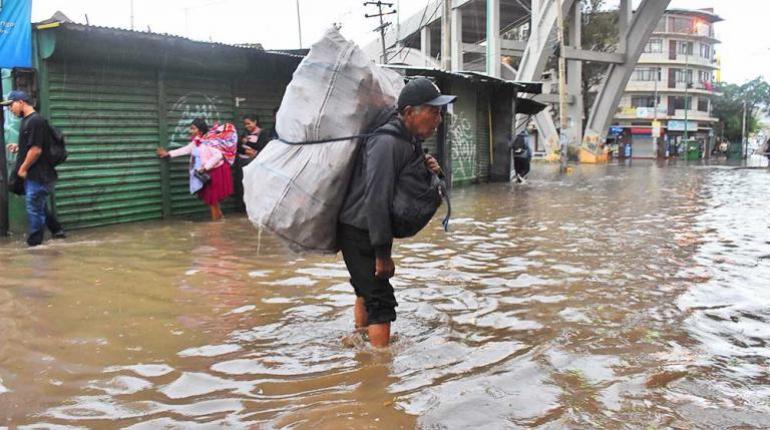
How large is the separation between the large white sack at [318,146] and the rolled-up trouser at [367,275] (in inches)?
4.8

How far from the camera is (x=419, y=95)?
354cm

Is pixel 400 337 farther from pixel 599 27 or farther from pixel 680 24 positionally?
pixel 680 24

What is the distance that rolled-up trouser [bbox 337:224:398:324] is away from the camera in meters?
3.73

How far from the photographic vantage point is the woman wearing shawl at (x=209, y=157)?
9164 millimetres

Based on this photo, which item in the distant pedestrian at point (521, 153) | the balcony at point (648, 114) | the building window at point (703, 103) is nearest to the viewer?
the distant pedestrian at point (521, 153)

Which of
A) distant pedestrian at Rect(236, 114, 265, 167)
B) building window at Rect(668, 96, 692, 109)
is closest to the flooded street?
distant pedestrian at Rect(236, 114, 265, 167)

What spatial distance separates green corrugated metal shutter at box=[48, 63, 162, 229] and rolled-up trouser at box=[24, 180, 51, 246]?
1.06 metres

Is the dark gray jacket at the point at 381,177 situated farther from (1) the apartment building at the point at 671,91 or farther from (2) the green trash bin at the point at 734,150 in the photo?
(2) the green trash bin at the point at 734,150

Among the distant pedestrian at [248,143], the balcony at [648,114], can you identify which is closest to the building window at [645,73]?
the balcony at [648,114]

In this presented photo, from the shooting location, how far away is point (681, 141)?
63.0 meters

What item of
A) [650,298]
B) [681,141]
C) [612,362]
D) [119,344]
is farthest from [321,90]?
[681,141]

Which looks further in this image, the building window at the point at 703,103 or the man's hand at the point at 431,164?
the building window at the point at 703,103

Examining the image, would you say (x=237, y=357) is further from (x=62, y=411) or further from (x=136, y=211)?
(x=136, y=211)

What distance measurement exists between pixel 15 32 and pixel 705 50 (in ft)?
247
